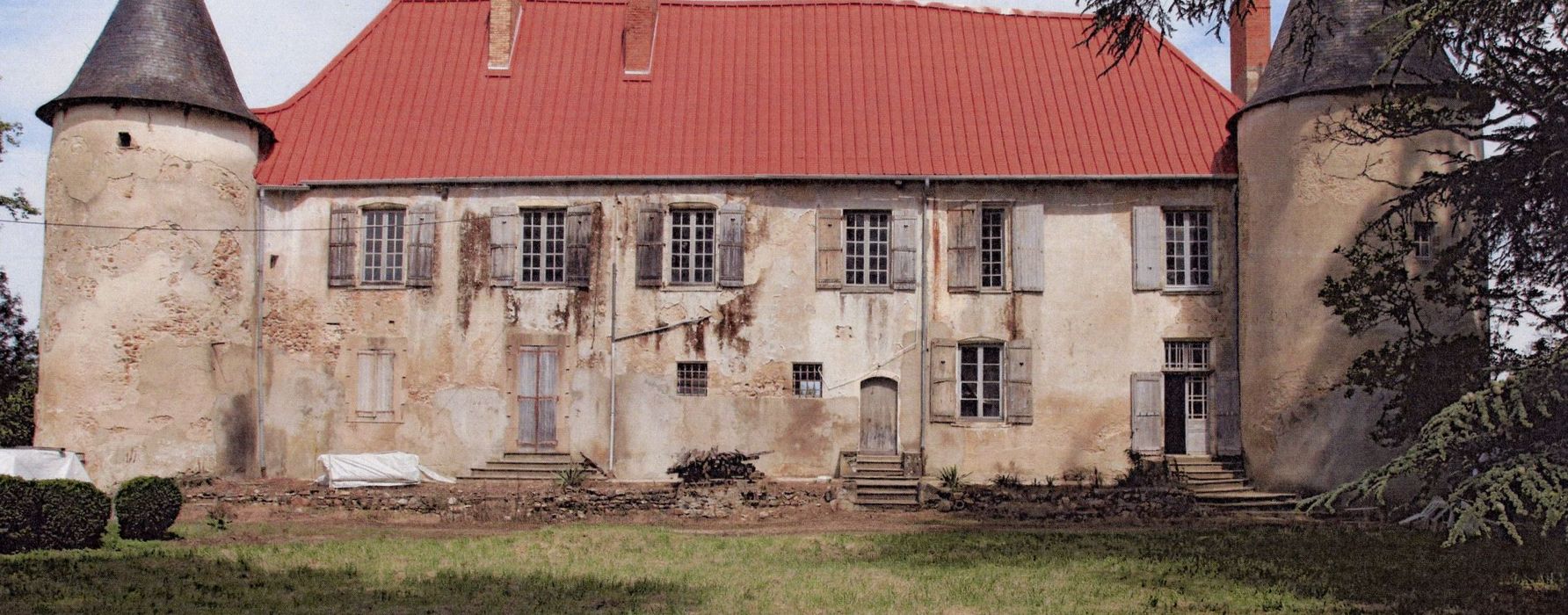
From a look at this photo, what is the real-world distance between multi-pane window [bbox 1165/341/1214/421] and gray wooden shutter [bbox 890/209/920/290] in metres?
4.58

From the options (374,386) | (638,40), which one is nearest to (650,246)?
(638,40)

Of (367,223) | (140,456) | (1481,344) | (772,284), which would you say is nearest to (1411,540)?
(1481,344)

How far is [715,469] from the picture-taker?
70.8 ft

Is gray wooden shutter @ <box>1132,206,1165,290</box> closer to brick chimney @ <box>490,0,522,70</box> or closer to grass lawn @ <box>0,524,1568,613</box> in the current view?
grass lawn @ <box>0,524,1568,613</box>

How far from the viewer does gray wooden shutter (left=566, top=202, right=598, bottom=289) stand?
23.1 m

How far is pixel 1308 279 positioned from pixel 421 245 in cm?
1489

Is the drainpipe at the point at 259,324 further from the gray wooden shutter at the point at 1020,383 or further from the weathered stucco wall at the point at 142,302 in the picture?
the gray wooden shutter at the point at 1020,383

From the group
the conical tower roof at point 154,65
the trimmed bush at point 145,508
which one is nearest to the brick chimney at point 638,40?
the conical tower roof at point 154,65

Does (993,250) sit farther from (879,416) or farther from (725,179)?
(725,179)

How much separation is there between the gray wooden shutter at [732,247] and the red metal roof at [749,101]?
74cm

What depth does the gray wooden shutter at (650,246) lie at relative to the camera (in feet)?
75.7

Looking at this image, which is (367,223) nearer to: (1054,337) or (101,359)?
(101,359)

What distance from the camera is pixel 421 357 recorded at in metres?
23.3

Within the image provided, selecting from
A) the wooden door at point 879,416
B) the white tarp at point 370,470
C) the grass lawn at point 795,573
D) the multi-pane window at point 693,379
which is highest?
the multi-pane window at point 693,379
